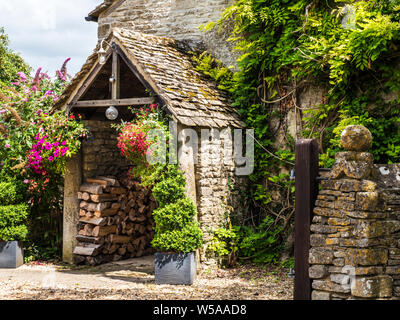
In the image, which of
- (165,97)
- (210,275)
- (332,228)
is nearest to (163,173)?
(165,97)

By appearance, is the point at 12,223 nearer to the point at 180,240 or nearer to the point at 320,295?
the point at 180,240

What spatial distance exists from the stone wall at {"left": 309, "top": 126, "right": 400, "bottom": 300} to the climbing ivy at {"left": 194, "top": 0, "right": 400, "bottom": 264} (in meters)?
2.06

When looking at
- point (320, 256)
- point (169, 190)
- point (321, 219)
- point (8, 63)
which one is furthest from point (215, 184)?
point (8, 63)

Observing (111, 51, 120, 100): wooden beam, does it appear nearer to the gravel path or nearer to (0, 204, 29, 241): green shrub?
(0, 204, 29, 241): green shrub

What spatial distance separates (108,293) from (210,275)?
178 centimetres

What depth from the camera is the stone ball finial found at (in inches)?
202

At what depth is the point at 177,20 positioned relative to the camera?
10133mm

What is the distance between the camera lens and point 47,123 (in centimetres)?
834

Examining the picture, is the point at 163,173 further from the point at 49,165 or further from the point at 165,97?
the point at 49,165

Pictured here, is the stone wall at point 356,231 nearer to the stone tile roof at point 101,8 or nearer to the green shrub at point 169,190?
the green shrub at point 169,190

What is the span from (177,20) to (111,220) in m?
4.46

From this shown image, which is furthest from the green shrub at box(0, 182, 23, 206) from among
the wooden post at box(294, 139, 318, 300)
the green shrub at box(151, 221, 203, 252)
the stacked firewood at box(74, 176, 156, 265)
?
the wooden post at box(294, 139, 318, 300)
